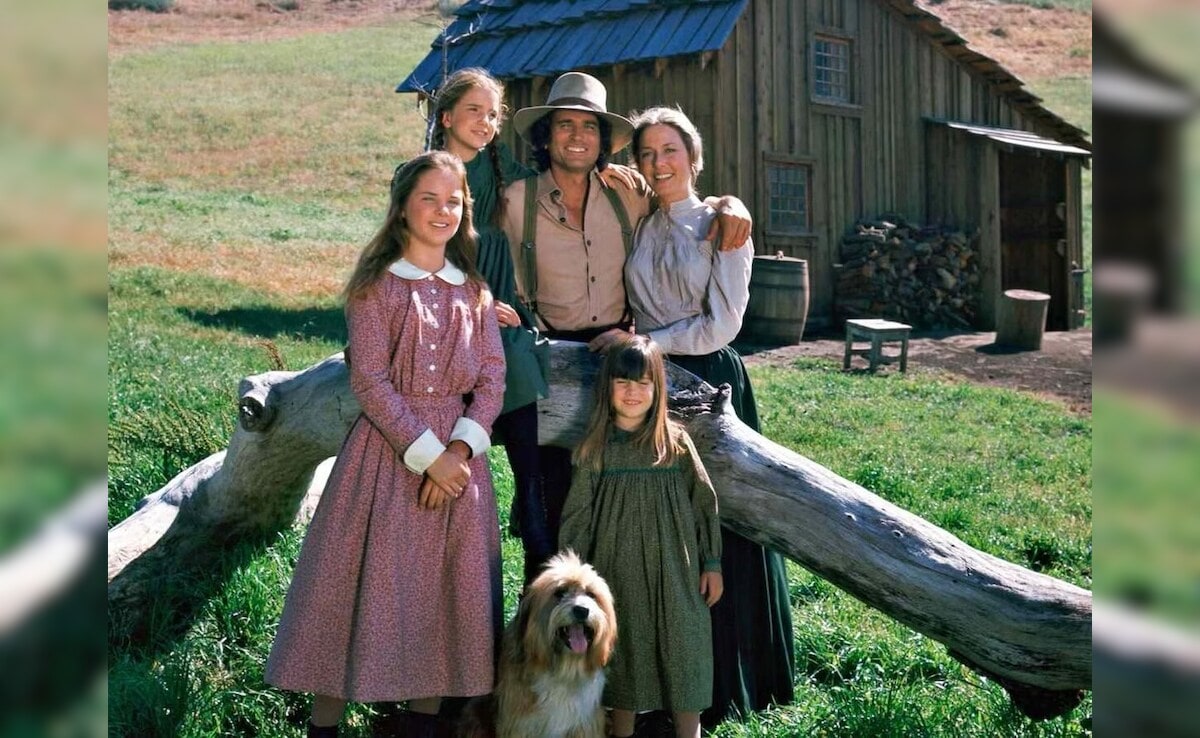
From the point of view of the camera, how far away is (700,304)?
4.44 m

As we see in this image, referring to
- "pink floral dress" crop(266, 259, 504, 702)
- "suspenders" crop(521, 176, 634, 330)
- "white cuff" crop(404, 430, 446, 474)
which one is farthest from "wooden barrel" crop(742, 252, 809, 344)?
"white cuff" crop(404, 430, 446, 474)

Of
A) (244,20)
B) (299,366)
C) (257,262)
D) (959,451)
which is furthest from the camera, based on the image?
(244,20)

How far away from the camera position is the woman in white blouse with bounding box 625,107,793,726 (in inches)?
172

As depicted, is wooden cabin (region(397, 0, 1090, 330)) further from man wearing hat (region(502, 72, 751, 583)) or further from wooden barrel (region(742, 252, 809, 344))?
man wearing hat (region(502, 72, 751, 583))

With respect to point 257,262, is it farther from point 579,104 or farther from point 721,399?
point 721,399

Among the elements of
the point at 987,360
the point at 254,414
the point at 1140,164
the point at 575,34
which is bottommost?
the point at 987,360

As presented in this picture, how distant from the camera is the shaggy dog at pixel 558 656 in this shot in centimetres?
352

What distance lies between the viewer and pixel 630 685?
3.99m

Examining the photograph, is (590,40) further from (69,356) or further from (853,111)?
(69,356)

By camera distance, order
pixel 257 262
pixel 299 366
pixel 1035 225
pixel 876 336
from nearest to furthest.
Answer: pixel 299 366
pixel 876 336
pixel 257 262
pixel 1035 225

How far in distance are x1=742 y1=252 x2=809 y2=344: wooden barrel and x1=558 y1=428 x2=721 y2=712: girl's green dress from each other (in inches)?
409

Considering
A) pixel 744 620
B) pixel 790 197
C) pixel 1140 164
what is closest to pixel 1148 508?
pixel 1140 164

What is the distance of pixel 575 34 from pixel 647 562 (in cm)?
1302

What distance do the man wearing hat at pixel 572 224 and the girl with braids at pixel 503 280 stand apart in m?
0.10
